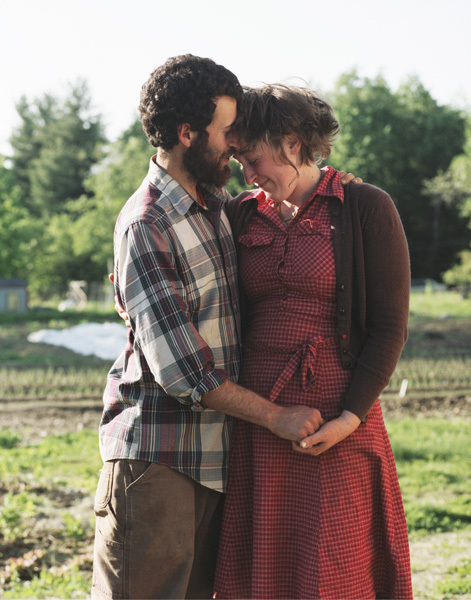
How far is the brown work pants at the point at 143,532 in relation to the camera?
196cm

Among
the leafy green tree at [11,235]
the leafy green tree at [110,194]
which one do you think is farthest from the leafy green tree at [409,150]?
the leafy green tree at [11,235]

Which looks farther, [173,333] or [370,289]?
[370,289]

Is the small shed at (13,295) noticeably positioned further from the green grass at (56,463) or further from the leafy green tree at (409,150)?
the green grass at (56,463)

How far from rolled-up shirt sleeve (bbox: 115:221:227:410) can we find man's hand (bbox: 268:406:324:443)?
198mm

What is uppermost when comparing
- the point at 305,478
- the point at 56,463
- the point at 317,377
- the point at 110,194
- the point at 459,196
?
the point at 459,196

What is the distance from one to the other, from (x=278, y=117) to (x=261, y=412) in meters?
0.86

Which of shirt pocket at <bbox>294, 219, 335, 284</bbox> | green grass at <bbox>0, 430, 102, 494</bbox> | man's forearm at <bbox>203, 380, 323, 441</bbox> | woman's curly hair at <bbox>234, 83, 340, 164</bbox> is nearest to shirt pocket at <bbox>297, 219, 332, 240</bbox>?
shirt pocket at <bbox>294, 219, 335, 284</bbox>

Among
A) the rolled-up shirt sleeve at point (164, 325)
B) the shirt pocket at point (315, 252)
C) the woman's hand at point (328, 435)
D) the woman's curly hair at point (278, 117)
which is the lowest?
the woman's hand at point (328, 435)

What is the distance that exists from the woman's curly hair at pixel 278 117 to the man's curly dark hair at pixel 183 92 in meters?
0.09

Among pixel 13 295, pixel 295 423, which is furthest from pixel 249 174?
pixel 13 295

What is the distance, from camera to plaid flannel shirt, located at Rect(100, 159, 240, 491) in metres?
1.90

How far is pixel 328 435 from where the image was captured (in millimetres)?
1953

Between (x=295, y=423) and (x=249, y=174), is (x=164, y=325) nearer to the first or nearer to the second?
(x=295, y=423)

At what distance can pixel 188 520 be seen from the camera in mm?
2020
